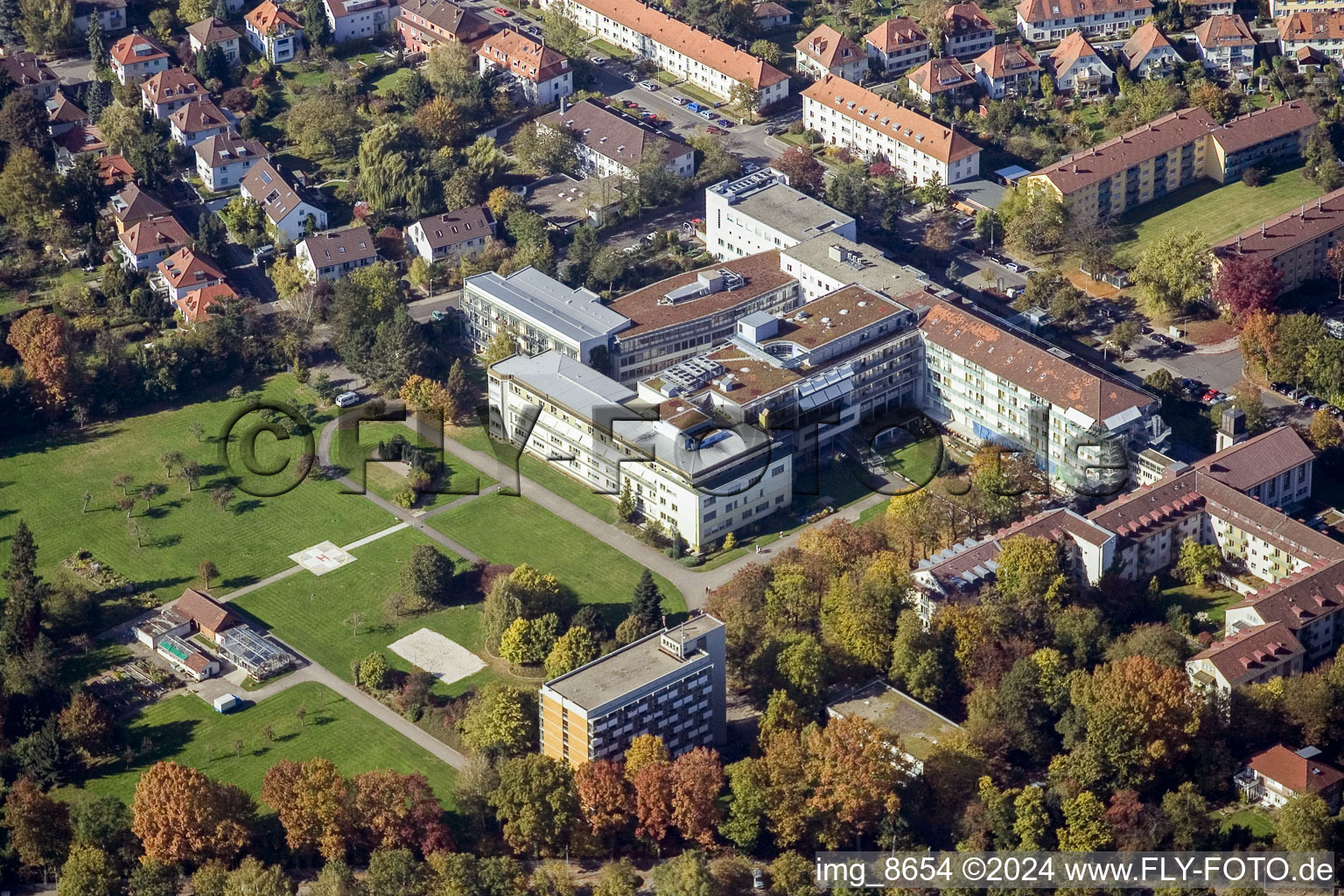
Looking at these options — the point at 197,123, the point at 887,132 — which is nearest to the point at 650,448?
the point at 887,132

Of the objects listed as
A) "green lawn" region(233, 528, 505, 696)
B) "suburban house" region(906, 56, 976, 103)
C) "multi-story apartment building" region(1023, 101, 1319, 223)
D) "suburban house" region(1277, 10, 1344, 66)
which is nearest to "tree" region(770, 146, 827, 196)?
"suburban house" region(906, 56, 976, 103)

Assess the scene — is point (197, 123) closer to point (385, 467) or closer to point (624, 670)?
point (385, 467)

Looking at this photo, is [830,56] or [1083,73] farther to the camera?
[830,56]

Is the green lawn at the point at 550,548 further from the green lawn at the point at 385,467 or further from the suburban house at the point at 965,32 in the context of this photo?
the suburban house at the point at 965,32

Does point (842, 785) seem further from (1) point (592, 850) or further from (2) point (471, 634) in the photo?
(2) point (471, 634)

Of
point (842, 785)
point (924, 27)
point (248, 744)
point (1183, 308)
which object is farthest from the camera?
point (924, 27)

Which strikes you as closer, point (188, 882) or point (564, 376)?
point (188, 882)

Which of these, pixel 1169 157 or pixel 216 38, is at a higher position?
pixel 1169 157

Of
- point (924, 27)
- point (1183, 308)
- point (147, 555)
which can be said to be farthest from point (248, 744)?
point (924, 27)

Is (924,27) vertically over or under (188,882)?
over
